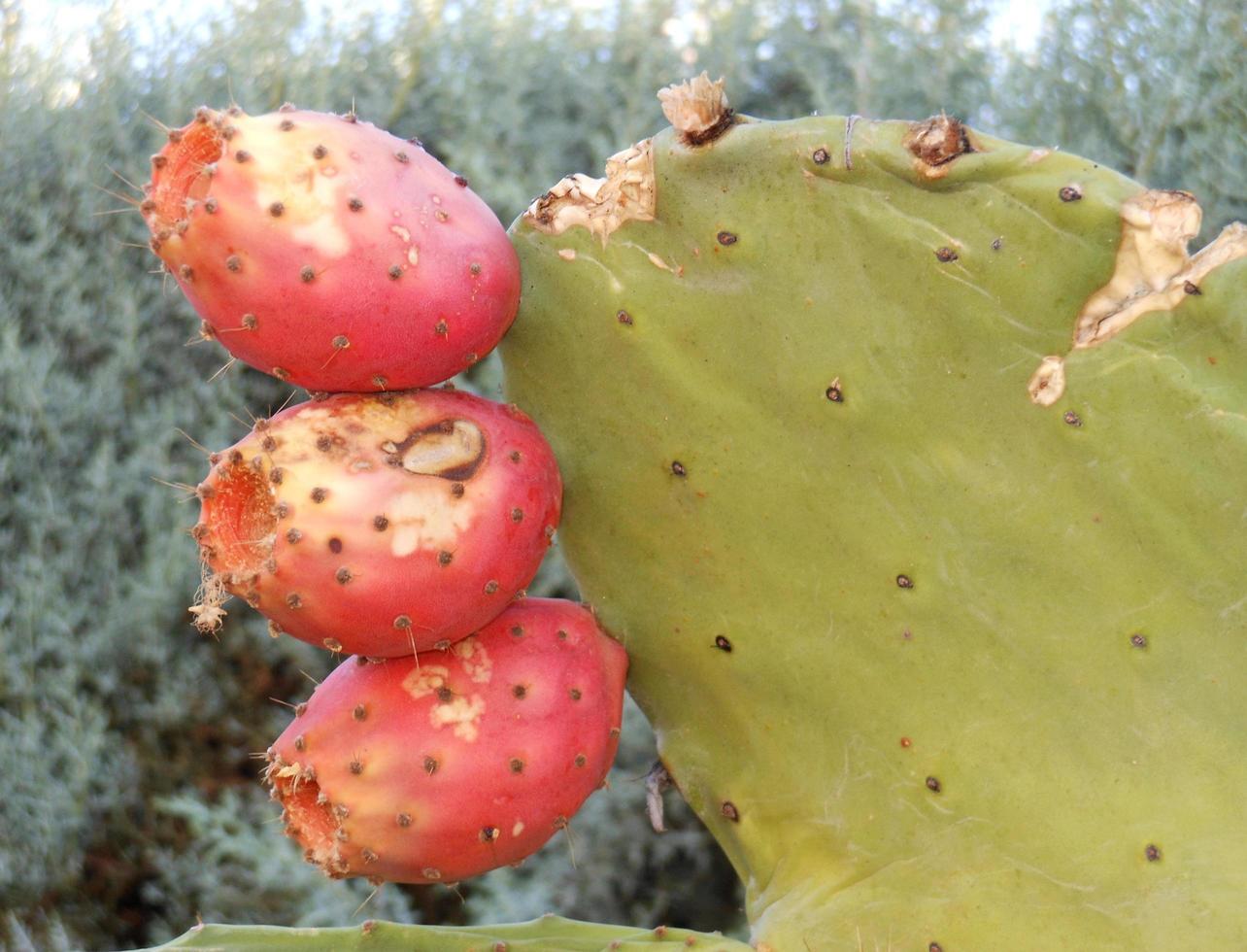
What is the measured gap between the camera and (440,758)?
3.05 ft

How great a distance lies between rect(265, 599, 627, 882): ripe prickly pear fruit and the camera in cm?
93

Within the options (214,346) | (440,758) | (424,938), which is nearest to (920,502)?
(440,758)

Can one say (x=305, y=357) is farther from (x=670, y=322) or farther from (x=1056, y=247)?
(x=1056, y=247)

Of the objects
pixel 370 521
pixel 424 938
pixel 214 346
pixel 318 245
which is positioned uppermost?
pixel 318 245

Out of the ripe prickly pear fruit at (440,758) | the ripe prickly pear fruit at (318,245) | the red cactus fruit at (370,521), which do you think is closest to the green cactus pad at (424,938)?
the ripe prickly pear fruit at (440,758)

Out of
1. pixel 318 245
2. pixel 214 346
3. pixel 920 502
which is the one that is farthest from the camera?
pixel 214 346

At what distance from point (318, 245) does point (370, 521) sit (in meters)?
0.20

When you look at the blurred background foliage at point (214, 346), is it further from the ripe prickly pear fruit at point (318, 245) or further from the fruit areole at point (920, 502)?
the ripe prickly pear fruit at point (318, 245)

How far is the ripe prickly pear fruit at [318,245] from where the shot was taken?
0.83 meters

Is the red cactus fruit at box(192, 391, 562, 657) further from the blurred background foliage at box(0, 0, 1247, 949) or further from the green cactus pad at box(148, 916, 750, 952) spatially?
the blurred background foliage at box(0, 0, 1247, 949)

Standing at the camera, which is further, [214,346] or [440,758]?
[214,346]

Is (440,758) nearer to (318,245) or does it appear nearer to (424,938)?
(424,938)

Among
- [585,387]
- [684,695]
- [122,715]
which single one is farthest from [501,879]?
[585,387]

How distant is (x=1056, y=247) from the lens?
0.91m
